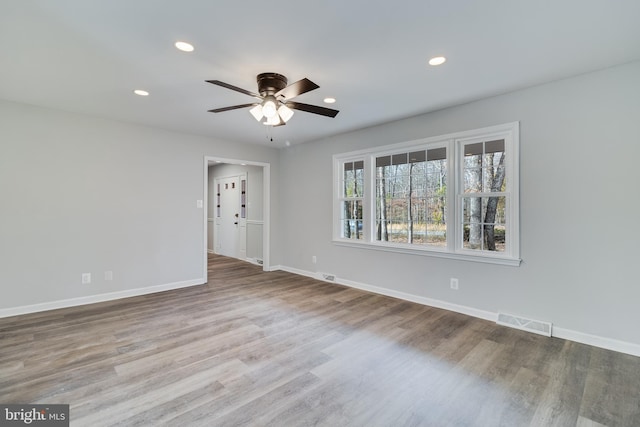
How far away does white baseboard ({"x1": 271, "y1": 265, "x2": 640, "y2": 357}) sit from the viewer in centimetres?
262

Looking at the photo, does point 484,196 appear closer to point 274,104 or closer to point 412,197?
point 412,197

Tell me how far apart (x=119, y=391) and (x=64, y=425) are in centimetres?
34

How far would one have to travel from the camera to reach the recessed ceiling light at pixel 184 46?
227 centimetres

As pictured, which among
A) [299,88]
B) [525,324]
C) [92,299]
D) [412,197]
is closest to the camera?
[299,88]

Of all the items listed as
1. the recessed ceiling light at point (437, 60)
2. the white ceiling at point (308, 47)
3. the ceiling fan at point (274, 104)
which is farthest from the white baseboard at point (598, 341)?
the ceiling fan at point (274, 104)

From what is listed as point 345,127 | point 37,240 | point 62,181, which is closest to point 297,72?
point 345,127

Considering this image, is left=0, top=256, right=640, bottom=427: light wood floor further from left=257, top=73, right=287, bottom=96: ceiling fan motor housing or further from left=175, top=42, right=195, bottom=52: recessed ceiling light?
left=175, top=42, right=195, bottom=52: recessed ceiling light

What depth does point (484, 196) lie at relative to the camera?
346 centimetres

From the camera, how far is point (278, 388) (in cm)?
211

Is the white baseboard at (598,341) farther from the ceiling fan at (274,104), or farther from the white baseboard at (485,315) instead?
the ceiling fan at (274,104)

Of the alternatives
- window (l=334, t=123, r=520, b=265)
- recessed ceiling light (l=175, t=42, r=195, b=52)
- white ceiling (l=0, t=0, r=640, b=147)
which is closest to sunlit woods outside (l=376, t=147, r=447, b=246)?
window (l=334, t=123, r=520, b=265)

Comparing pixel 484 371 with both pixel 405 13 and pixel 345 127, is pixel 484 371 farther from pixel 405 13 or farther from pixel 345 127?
pixel 345 127

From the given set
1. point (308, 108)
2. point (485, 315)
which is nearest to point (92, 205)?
point (308, 108)

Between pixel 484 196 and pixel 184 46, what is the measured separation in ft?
11.2
